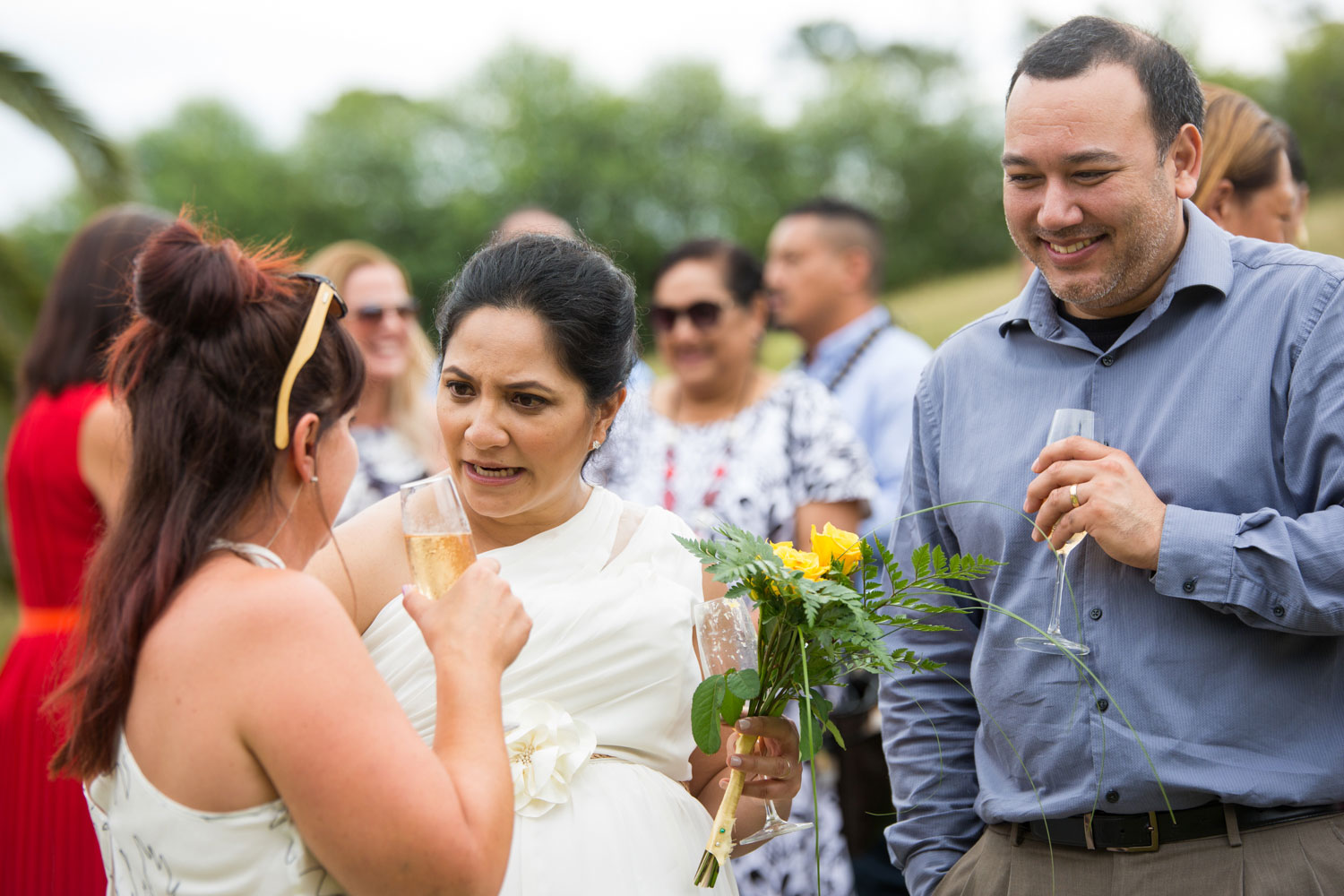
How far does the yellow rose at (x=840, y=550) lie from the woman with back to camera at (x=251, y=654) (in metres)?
0.73

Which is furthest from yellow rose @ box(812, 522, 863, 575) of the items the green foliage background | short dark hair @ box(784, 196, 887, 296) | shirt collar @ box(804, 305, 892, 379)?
the green foliage background

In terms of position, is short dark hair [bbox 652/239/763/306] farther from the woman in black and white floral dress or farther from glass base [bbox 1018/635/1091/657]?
glass base [bbox 1018/635/1091/657]

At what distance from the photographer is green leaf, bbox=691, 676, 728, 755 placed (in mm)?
2627

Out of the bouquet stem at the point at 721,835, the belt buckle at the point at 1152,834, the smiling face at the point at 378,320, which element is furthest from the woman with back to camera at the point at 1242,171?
the smiling face at the point at 378,320

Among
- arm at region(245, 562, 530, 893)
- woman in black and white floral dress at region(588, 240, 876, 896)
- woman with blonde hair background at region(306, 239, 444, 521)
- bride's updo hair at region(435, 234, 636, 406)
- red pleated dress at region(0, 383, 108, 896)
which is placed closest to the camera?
arm at region(245, 562, 530, 893)

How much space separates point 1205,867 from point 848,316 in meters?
4.74

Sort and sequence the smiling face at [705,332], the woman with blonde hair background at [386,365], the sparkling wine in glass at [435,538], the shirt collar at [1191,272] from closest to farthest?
the sparkling wine in glass at [435,538], the shirt collar at [1191,272], the smiling face at [705,332], the woman with blonde hair background at [386,365]

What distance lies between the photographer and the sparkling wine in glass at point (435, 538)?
7.70ft

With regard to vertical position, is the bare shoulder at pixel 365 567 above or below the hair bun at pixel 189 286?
below

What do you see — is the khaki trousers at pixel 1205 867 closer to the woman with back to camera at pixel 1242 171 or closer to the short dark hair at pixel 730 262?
the woman with back to camera at pixel 1242 171

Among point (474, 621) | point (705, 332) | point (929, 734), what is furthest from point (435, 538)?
point (705, 332)

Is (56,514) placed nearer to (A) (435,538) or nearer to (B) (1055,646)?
(A) (435,538)

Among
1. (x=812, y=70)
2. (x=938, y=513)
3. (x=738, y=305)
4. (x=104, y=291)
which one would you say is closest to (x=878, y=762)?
(x=738, y=305)

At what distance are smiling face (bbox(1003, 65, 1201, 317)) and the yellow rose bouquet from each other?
0.78 m
